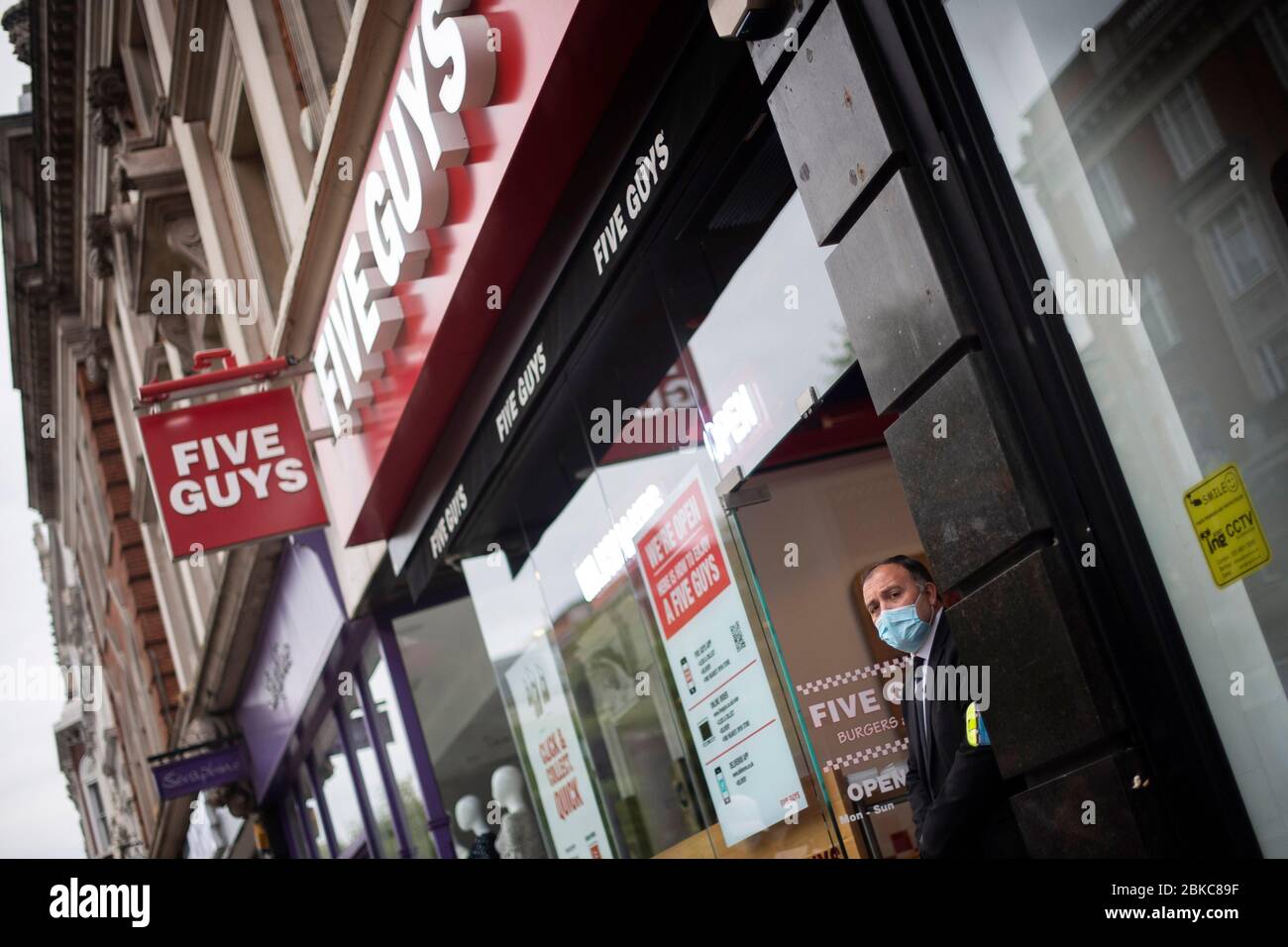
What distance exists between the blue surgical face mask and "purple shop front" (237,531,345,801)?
754cm

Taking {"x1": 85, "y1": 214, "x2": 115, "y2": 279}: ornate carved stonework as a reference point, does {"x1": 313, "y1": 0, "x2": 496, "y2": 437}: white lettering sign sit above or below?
below

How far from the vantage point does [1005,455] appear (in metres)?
3.61

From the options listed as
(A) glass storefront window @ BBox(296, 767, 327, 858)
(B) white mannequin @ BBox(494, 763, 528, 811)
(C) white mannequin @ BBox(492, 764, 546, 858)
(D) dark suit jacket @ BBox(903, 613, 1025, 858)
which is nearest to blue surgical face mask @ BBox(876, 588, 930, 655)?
(D) dark suit jacket @ BBox(903, 613, 1025, 858)

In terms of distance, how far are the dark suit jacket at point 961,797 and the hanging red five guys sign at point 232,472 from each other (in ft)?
21.5

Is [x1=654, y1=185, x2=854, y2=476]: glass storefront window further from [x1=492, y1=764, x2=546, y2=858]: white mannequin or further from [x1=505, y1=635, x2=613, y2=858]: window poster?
[x1=492, y1=764, x2=546, y2=858]: white mannequin

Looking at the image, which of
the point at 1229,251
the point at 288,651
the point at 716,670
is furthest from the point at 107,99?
the point at 1229,251

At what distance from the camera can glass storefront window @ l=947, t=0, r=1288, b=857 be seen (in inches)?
121

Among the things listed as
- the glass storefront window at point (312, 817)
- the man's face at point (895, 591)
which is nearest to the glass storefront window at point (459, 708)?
the glass storefront window at point (312, 817)

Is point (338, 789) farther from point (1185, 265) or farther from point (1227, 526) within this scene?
point (1185, 265)

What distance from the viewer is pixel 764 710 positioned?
5910mm

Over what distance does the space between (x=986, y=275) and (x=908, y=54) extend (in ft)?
2.19

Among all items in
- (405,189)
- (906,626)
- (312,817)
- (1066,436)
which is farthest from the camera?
(312,817)

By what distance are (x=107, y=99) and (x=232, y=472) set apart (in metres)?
9.04

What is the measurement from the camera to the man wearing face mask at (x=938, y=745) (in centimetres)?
432
